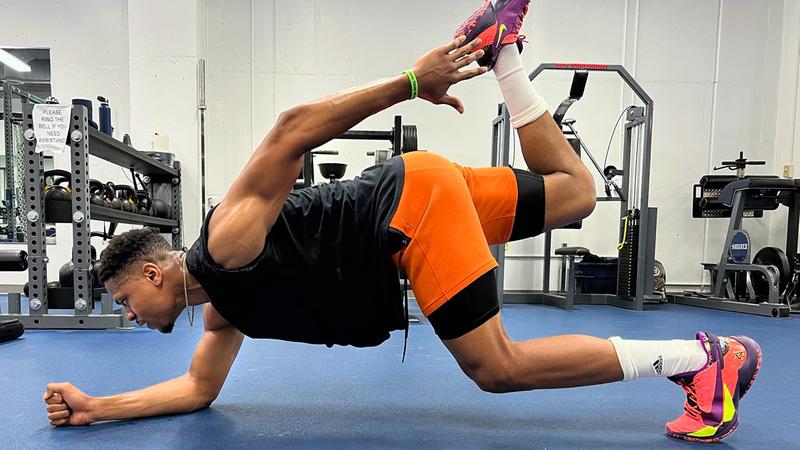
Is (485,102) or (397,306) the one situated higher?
(485,102)

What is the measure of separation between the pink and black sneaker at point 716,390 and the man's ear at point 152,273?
1.44 metres

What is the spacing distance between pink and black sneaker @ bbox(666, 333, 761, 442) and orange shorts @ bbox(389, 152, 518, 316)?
2.27ft

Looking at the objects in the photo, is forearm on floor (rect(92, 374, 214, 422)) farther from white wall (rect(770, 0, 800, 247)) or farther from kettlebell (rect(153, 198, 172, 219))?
white wall (rect(770, 0, 800, 247))

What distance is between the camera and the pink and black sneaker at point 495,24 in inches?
53.8

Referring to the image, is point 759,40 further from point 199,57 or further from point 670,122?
point 199,57

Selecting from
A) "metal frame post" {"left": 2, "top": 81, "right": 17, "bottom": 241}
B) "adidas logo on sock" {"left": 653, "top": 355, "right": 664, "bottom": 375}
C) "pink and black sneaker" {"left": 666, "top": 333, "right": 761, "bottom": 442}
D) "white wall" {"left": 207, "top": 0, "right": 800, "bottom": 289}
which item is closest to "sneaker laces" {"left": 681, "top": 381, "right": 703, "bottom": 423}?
"pink and black sneaker" {"left": 666, "top": 333, "right": 761, "bottom": 442}

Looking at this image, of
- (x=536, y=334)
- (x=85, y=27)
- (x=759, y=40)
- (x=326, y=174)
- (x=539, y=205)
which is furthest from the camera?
(x=759, y=40)

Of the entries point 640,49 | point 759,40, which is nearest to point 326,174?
point 640,49

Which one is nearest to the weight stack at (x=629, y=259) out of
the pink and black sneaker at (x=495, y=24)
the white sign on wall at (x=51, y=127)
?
the pink and black sneaker at (x=495, y=24)

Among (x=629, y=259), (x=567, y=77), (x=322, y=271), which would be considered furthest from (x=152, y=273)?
(x=567, y=77)

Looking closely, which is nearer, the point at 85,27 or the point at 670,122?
the point at 85,27

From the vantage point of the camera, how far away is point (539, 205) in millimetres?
1384

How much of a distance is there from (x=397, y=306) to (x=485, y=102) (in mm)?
4214

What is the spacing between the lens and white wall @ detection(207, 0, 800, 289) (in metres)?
4.94
